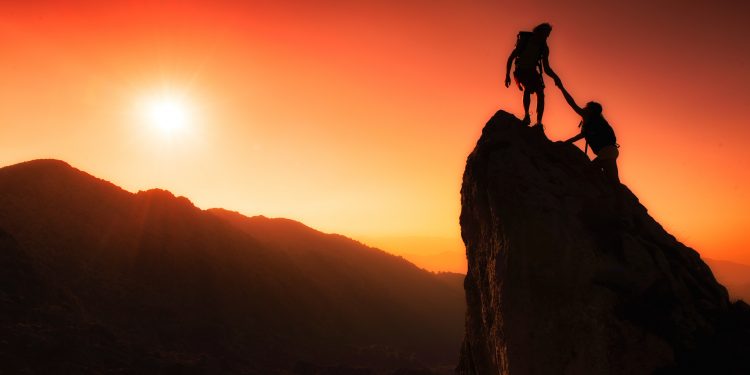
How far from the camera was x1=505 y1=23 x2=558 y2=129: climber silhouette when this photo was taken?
11.7 meters

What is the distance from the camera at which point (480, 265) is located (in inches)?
432

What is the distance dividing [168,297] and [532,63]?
198 feet

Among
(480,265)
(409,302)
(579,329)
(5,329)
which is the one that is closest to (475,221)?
(480,265)

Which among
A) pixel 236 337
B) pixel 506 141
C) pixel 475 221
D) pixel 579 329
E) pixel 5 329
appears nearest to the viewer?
pixel 579 329

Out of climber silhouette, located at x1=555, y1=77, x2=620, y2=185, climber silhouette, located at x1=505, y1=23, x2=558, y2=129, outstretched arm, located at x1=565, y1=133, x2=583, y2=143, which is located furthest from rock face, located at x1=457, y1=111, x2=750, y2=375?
climber silhouette, located at x1=505, y1=23, x2=558, y2=129

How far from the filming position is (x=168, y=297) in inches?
2410

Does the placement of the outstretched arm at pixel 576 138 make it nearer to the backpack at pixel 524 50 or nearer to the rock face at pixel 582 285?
the rock face at pixel 582 285

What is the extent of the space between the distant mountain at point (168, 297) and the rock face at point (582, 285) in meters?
40.0

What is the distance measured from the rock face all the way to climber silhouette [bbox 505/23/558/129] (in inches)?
69.5

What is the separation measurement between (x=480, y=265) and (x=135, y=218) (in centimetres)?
7100

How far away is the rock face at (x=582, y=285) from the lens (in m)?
7.62

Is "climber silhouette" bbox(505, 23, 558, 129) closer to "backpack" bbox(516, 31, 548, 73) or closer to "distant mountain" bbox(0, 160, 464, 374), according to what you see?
"backpack" bbox(516, 31, 548, 73)

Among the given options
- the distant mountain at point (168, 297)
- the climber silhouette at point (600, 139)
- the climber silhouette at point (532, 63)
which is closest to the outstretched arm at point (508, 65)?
the climber silhouette at point (532, 63)

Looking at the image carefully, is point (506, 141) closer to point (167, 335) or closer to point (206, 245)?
point (167, 335)
